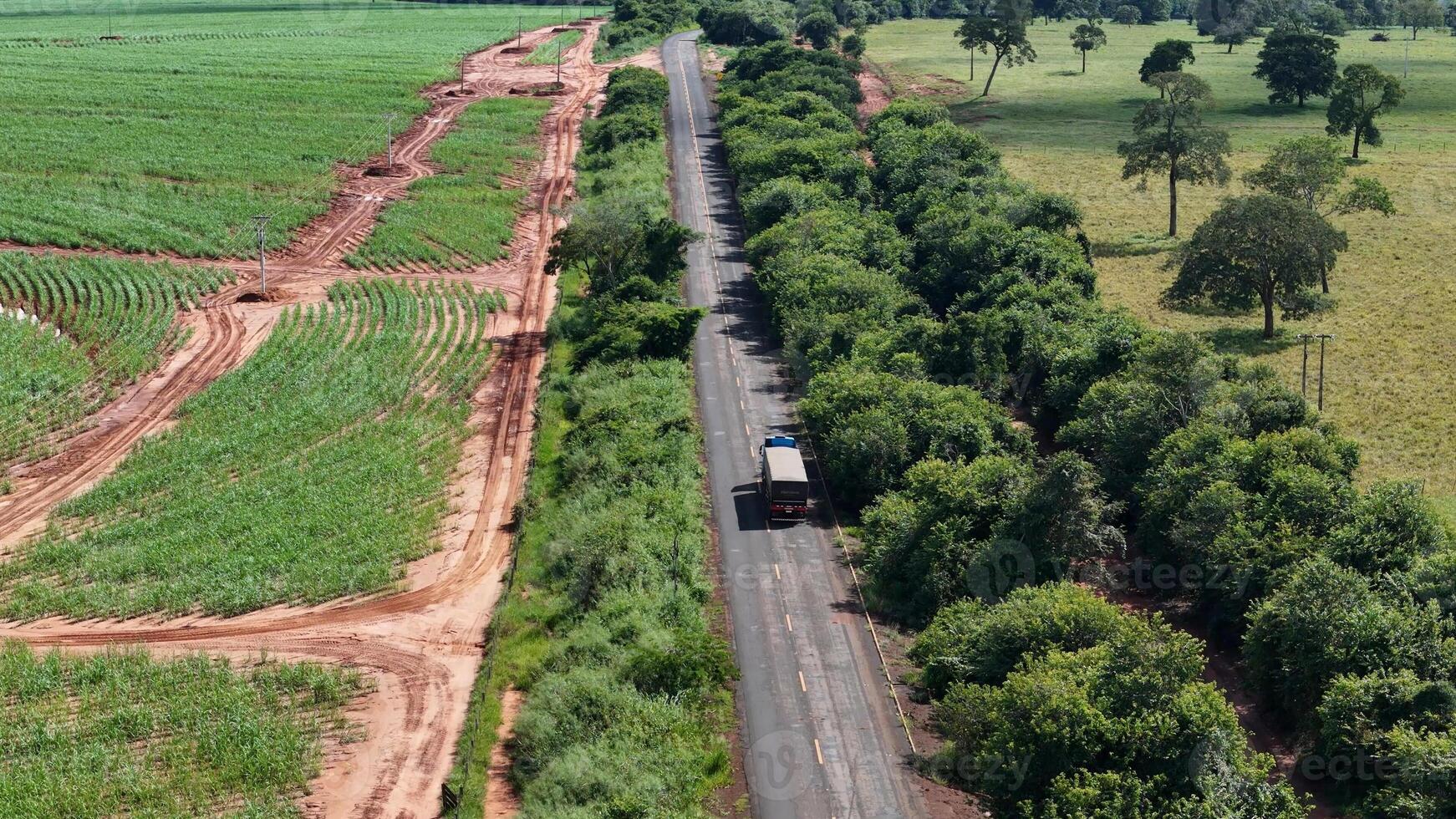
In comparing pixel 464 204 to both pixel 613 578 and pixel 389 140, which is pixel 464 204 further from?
pixel 613 578

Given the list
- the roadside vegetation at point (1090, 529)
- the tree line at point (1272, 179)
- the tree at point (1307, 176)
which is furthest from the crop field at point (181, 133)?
the tree at point (1307, 176)

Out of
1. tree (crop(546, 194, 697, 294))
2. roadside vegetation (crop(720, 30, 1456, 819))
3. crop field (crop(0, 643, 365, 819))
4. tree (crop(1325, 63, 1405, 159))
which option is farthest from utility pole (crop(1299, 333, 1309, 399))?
tree (crop(1325, 63, 1405, 159))

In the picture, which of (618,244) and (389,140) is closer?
(618,244)

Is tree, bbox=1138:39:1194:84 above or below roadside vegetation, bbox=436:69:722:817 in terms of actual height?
above

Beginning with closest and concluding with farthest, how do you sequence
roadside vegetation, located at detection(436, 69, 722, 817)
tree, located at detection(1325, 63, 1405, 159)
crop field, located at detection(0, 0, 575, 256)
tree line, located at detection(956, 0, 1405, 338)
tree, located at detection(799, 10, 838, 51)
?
roadside vegetation, located at detection(436, 69, 722, 817) → tree line, located at detection(956, 0, 1405, 338) → crop field, located at detection(0, 0, 575, 256) → tree, located at detection(1325, 63, 1405, 159) → tree, located at detection(799, 10, 838, 51)

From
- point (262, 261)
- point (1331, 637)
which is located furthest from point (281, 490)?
point (1331, 637)

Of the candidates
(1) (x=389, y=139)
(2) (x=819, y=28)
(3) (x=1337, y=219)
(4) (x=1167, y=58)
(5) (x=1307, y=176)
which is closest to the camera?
(5) (x=1307, y=176)

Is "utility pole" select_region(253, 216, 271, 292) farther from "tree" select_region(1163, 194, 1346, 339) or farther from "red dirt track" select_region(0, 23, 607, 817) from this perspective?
"tree" select_region(1163, 194, 1346, 339)
